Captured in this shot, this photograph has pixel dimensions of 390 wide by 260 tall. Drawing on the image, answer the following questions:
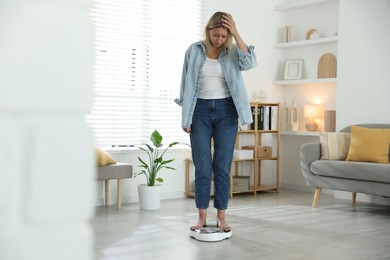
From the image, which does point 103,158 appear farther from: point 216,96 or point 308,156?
point 308,156

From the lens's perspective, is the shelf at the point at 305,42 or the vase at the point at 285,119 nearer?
the shelf at the point at 305,42

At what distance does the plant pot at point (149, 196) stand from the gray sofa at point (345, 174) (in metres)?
1.37

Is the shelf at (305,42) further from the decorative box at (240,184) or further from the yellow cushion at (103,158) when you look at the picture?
the yellow cushion at (103,158)

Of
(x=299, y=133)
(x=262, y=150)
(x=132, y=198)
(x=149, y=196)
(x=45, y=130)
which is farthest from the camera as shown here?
(x=299, y=133)

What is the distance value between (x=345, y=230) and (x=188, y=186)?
6.47 feet

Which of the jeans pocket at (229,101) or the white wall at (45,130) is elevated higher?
the jeans pocket at (229,101)

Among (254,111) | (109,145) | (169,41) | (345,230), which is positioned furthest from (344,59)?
(109,145)

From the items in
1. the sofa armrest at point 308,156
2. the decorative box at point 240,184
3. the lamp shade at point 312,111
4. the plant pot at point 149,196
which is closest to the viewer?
the plant pot at point 149,196

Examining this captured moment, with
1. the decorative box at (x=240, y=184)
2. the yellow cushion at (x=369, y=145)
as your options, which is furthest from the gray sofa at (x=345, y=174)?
the decorative box at (x=240, y=184)

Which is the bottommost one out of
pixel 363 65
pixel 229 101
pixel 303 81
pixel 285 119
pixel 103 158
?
pixel 103 158

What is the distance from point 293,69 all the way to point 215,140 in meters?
3.01

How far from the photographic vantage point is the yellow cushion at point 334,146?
4.66 m

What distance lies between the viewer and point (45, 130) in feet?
1.47

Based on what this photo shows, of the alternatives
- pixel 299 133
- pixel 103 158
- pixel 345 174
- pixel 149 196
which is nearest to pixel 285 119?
pixel 299 133
